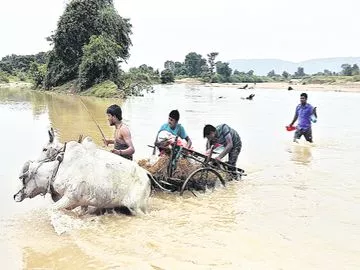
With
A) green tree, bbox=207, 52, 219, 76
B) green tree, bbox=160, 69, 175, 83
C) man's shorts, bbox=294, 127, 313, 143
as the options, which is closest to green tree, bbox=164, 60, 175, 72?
green tree, bbox=207, 52, 219, 76

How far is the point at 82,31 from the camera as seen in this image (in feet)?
141

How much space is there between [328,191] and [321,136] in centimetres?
840

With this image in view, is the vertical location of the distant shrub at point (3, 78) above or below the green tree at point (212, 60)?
below

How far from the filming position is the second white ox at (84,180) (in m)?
6.18

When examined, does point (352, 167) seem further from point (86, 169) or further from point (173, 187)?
point (86, 169)

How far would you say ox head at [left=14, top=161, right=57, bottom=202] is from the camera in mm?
6320

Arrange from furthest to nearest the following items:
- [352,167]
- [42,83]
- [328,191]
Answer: [42,83] → [352,167] → [328,191]

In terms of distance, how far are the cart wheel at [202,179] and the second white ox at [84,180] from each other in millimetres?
1325

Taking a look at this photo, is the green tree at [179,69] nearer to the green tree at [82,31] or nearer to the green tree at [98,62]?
the green tree at [82,31]

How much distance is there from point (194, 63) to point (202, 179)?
104202mm

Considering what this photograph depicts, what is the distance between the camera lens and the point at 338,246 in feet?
19.6

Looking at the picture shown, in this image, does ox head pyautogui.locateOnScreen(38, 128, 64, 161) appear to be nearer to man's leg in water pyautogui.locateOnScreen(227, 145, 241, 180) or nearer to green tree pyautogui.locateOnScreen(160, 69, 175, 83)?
man's leg in water pyautogui.locateOnScreen(227, 145, 241, 180)

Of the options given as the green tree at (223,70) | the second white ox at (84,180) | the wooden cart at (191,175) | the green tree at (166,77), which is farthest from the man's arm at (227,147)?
the green tree at (223,70)

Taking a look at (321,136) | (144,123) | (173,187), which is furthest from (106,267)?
(144,123)
